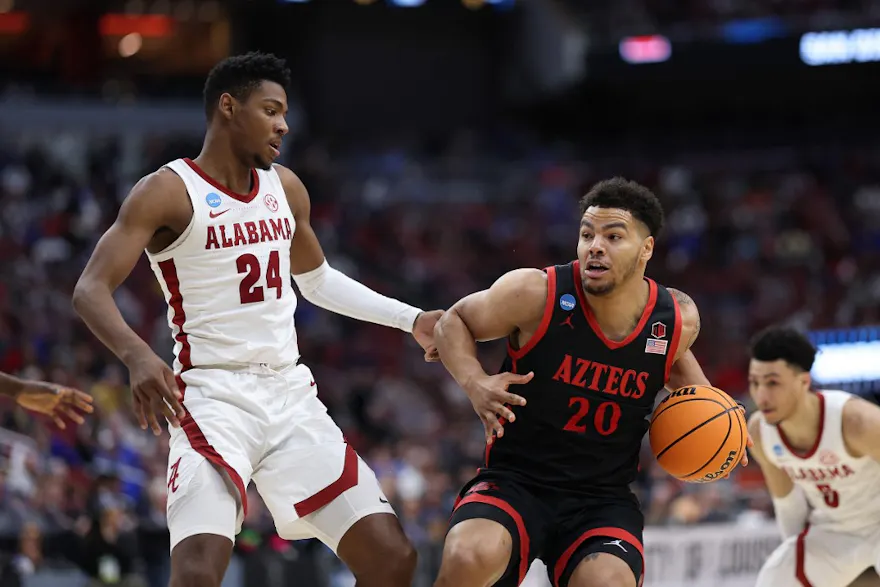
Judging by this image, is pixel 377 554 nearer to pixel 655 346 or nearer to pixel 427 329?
pixel 427 329

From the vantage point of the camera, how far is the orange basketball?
504 cm

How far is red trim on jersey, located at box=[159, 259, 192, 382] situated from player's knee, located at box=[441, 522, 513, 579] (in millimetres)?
1235

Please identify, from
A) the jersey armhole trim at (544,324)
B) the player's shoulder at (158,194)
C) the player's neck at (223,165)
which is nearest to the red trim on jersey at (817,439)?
the jersey armhole trim at (544,324)

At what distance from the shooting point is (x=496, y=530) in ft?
15.7

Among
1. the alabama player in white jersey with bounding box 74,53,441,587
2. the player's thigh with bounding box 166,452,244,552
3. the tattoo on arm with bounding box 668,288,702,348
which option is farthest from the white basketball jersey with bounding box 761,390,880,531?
the player's thigh with bounding box 166,452,244,552

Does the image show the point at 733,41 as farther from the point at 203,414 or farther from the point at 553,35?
the point at 203,414

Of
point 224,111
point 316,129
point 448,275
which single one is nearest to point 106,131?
point 316,129

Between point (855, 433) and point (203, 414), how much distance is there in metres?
3.38

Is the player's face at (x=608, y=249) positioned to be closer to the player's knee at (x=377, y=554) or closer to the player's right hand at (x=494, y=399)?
the player's right hand at (x=494, y=399)

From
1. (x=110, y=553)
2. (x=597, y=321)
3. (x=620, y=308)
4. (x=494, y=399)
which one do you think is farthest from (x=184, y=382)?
(x=110, y=553)

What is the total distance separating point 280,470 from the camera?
15.8 feet

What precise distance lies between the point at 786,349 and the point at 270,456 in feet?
9.64

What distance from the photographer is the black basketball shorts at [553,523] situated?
488cm

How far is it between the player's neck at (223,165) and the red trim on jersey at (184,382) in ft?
1.32
